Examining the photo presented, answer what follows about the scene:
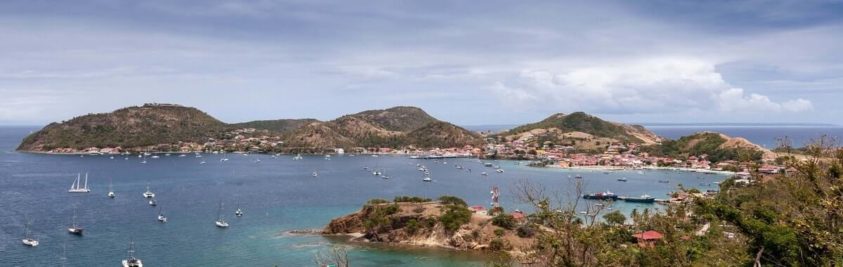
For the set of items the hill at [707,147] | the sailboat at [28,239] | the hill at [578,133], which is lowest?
the sailboat at [28,239]

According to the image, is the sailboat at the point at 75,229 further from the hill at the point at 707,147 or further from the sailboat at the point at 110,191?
the hill at the point at 707,147

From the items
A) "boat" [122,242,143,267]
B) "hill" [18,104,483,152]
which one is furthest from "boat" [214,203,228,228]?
"hill" [18,104,483,152]

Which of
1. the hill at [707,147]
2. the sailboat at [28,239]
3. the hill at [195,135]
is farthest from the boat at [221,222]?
the hill at [195,135]

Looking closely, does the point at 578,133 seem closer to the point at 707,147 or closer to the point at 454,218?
the point at 707,147

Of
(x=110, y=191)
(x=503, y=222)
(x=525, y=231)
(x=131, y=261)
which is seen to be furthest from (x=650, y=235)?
(x=110, y=191)

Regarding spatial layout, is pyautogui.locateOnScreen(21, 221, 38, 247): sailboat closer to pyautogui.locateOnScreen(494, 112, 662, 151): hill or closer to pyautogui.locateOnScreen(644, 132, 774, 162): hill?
pyautogui.locateOnScreen(644, 132, 774, 162): hill

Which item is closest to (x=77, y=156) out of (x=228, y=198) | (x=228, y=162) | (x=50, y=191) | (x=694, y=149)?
(x=228, y=162)
